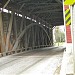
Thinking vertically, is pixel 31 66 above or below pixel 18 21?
below

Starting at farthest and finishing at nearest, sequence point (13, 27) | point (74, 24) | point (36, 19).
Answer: point (36, 19), point (13, 27), point (74, 24)

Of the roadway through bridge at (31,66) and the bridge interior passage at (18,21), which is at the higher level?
the bridge interior passage at (18,21)

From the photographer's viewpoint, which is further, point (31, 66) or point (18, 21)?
point (18, 21)

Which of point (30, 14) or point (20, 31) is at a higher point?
point (30, 14)

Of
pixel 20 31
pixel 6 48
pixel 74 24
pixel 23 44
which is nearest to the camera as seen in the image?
pixel 74 24

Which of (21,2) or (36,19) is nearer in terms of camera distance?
(21,2)

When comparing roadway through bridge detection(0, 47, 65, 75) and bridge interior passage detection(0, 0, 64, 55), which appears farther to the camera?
bridge interior passage detection(0, 0, 64, 55)

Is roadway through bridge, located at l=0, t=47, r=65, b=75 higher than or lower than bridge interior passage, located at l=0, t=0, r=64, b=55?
lower

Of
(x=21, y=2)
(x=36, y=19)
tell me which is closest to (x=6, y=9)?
(x=21, y=2)

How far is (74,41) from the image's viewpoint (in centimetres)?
662

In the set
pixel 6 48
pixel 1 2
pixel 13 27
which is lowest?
pixel 6 48

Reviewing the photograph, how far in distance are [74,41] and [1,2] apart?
53.1 feet

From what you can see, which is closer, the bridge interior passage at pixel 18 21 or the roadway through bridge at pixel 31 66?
the roadway through bridge at pixel 31 66

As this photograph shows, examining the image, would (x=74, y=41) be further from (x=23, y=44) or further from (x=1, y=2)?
(x=23, y=44)
